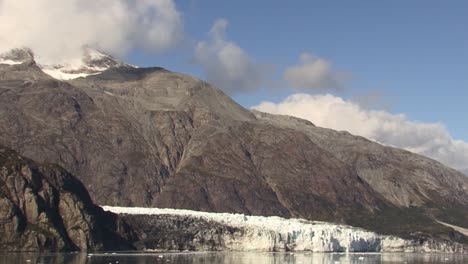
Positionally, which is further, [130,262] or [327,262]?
[327,262]

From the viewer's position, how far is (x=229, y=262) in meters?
172

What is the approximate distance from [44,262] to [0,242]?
56.1 meters

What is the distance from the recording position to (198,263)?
6471 inches

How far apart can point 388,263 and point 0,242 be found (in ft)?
320

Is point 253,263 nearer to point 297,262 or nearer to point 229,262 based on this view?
point 229,262

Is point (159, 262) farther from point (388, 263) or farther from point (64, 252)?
point (388, 263)

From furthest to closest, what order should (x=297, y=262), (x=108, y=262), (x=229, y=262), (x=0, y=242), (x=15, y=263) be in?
(x=0, y=242)
(x=297, y=262)
(x=229, y=262)
(x=108, y=262)
(x=15, y=263)

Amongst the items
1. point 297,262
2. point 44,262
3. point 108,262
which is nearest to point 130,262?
point 108,262

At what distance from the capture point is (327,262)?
19138 centimetres

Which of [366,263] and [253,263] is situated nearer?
[253,263]

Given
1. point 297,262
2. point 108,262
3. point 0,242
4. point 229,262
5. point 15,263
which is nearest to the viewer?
point 15,263

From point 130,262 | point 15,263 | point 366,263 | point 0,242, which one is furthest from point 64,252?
point 366,263

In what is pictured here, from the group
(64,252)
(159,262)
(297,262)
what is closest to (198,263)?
(159,262)

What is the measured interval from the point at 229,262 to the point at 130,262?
22078 millimetres
